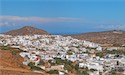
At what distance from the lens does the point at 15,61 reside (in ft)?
95.8

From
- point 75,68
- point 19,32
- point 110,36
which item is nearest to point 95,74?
point 75,68

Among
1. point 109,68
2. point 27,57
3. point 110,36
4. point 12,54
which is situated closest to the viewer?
point 12,54

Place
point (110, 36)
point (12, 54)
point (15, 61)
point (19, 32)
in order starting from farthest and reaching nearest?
point (110, 36), point (19, 32), point (12, 54), point (15, 61)

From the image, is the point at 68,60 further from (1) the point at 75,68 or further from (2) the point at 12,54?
(2) the point at 12,54

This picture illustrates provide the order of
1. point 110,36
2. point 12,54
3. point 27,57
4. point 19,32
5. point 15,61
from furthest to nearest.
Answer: point 110,36 → point 19,32 → point 27,57 → point 12,54 → point 15,61

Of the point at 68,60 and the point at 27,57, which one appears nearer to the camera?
the point at 27,57

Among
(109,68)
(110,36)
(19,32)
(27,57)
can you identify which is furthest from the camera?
(110,36)

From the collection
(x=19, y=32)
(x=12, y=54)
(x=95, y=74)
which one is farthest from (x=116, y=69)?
(x=19, y=32)

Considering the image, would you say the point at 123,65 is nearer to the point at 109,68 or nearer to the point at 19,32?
the point at 109,68

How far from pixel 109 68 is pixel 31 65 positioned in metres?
10.7

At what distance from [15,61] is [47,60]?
20.6 ft

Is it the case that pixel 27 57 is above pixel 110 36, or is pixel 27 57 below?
below

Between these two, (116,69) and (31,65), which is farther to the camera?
(116,69)

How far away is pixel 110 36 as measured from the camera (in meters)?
95.5
